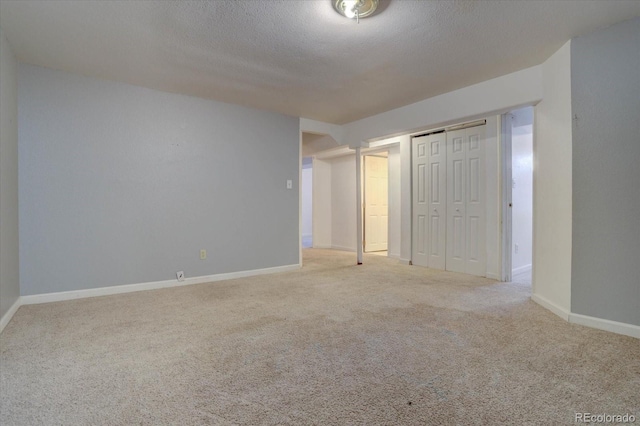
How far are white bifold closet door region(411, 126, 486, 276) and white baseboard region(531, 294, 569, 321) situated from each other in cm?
111

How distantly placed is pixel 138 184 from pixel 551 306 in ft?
13.7

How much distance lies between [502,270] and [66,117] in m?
5.04

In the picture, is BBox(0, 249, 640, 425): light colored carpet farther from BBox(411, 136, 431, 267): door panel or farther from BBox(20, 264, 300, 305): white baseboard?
BBox(411, 136, 431, 267): door panel

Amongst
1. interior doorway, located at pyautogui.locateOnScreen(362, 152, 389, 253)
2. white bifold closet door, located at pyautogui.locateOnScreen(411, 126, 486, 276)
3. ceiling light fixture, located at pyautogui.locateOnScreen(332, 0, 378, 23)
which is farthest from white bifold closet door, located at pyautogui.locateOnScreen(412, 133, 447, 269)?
ceiling light fixture, located at pyautogui.locateOnScreen(332, 0, 378, 23)

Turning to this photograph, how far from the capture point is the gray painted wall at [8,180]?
2.37 metres

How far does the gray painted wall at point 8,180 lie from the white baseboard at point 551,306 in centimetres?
428

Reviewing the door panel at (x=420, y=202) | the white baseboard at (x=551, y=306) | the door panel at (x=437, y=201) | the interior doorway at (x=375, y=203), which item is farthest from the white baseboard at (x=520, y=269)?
the interior doorway at (x=375, y=203)

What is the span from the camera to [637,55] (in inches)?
85.7

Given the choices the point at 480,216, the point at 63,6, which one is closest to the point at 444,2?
the point at 63,6

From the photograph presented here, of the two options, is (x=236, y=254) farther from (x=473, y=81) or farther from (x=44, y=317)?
(x=473, y=81)

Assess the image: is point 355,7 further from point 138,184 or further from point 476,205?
point 476,205

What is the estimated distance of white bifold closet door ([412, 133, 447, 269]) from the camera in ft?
14.9

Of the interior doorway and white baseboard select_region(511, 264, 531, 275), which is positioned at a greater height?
the interior doorway

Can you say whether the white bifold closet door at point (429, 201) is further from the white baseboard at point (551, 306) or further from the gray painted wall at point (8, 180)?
the gray painted wall at point (8, 180)
